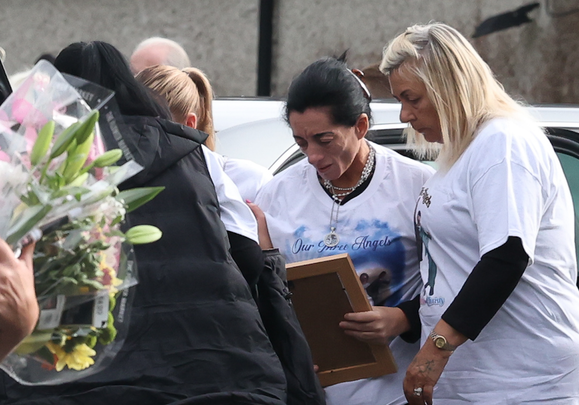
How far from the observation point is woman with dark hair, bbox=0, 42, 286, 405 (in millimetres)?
1942

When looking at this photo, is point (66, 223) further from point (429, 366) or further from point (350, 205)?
point (350, 205)

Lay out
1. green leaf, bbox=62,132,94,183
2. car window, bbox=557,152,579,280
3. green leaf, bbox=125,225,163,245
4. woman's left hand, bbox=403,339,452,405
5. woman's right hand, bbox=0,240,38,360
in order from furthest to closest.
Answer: car window, bbox=557,152,579,280
woman's left hand, bbox=403,339,452,405
green leaf, bbox=125,225,163,245
green leaf, bbox=62,132,94,183
woman's right hand, bbox=0,240,38,360

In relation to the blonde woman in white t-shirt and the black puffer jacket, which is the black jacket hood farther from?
the blonde woman in white t-shirt

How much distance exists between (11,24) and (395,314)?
8.84m

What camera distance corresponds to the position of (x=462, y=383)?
8.66 feet

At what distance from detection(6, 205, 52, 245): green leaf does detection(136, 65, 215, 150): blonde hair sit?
1.72m

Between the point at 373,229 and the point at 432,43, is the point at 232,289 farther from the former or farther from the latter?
the point at 432,43

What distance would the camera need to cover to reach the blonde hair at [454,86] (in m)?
2.67

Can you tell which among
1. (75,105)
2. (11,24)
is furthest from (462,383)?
(11,24)

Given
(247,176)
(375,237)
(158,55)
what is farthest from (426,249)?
(158,55)

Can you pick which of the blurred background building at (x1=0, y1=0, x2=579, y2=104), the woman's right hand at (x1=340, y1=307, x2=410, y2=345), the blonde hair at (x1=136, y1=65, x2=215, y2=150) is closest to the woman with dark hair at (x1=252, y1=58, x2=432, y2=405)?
the woman's right hand at (x1=340, y1=307, x2=410, y2=345)

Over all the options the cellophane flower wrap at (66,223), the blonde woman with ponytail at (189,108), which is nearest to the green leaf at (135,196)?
the cellophane flower wrap at (66,223)

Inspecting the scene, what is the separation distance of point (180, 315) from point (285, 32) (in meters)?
8.91

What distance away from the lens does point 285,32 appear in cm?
1063
